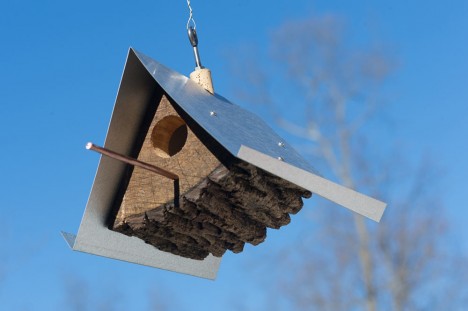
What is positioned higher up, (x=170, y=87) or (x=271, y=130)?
(x=271, y=130)

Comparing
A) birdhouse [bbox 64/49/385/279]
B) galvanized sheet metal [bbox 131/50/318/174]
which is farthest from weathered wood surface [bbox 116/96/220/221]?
galvanized sheet metal [bbox 131/50/318/174]

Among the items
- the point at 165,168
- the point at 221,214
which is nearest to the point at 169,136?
the point at 165,168

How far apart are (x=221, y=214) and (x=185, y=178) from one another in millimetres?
220

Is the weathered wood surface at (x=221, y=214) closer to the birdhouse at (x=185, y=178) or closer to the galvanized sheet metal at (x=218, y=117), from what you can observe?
the birdhouse at (x=185, y=178)

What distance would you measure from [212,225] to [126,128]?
0.56 metres

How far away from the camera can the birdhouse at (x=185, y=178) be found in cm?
290

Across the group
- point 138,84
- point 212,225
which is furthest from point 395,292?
point 138,84

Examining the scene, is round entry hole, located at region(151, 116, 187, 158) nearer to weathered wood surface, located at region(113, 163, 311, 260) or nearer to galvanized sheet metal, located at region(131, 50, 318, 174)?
galvanized sheet metal, located at region(131, 50, 318, 174)

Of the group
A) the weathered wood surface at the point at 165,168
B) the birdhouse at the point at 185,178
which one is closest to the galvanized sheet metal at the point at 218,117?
the birdhouse at the point at 185,178

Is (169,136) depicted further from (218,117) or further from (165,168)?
(218,117)

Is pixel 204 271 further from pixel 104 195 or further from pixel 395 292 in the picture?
pixel 395 292

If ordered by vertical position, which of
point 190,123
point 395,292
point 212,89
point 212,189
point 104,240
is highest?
point 395,292

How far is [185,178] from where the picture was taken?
10.0 feet

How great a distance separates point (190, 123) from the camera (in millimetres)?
3078
